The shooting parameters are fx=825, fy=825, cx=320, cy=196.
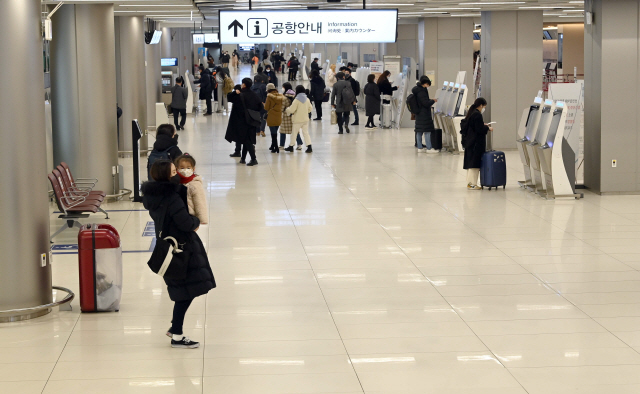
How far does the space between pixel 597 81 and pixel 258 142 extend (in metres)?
8.89

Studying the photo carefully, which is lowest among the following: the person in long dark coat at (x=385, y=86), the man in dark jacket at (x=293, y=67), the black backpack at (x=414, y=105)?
the black backpack at (x=414, y=105)

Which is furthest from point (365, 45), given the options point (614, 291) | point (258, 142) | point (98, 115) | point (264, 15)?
point (614, 291)

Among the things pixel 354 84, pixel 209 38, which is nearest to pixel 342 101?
pixel 354 84

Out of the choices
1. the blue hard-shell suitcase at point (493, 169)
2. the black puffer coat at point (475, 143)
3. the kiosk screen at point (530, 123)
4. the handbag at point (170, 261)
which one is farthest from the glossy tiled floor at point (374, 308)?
Answer: the kiosk screen at point (530, 123)

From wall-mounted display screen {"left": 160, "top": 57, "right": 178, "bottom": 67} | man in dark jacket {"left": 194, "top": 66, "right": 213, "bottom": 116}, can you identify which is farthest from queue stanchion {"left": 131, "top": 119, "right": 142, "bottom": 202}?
wall-mounted display screen {"left": 160, "top": 57, "right": 178, "bottom": 67}

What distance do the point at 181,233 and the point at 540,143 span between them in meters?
7.23

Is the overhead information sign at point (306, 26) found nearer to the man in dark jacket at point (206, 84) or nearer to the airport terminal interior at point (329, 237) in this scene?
the airport terminal interior at point (329, 237)

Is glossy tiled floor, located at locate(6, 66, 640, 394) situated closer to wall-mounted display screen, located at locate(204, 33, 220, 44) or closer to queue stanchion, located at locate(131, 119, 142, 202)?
queue stanchion, located at locate(131, 119, 142, 202)

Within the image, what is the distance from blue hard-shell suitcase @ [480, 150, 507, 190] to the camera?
11898 millimetres

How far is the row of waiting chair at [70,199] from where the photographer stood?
901 centimetres

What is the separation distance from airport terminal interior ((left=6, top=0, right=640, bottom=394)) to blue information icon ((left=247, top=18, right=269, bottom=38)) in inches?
0.8

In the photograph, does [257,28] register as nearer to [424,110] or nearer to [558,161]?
[558,161]

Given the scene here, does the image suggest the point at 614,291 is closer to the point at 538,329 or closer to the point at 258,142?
the point at 538,329

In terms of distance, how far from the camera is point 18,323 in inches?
233
